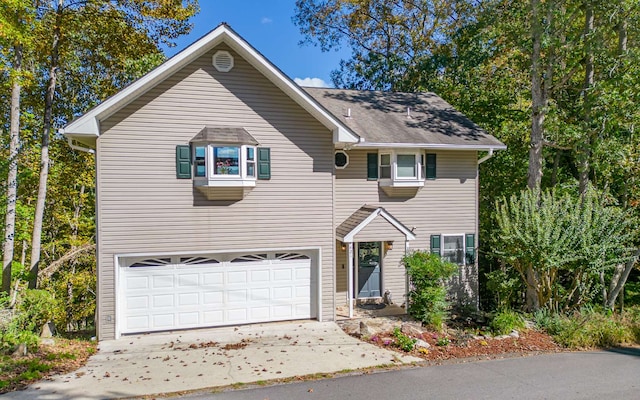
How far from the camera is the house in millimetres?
9742

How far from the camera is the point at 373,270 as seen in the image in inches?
523

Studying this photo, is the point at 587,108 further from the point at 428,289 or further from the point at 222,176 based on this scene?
the point at 222,176

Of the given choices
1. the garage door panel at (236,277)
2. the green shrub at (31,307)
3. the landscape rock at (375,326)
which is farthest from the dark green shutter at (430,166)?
the green shrub at (31,307)

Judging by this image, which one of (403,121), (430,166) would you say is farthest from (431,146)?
(403,121)

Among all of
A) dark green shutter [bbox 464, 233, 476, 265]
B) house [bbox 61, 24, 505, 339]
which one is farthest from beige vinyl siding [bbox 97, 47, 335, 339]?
dark green shutter [bbox 464, 233, 476, 265]

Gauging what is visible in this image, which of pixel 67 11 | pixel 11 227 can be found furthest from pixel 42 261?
pixel 67 11

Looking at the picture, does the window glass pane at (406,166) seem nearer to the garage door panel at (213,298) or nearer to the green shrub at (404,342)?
the green shrub at (404,342)

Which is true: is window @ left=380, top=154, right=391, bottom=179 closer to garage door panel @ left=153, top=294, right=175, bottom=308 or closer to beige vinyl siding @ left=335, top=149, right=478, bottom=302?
beige vinyl siding @ left=335, top=149, right=478, bottom=302

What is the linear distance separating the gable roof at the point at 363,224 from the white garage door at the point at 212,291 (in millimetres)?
1305

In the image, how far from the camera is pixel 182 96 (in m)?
10.2

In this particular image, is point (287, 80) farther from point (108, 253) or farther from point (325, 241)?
point (108, 253)

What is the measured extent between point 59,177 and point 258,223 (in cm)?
1142

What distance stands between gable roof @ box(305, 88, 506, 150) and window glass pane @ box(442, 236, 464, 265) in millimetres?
3047

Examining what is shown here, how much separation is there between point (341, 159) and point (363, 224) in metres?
2.27
